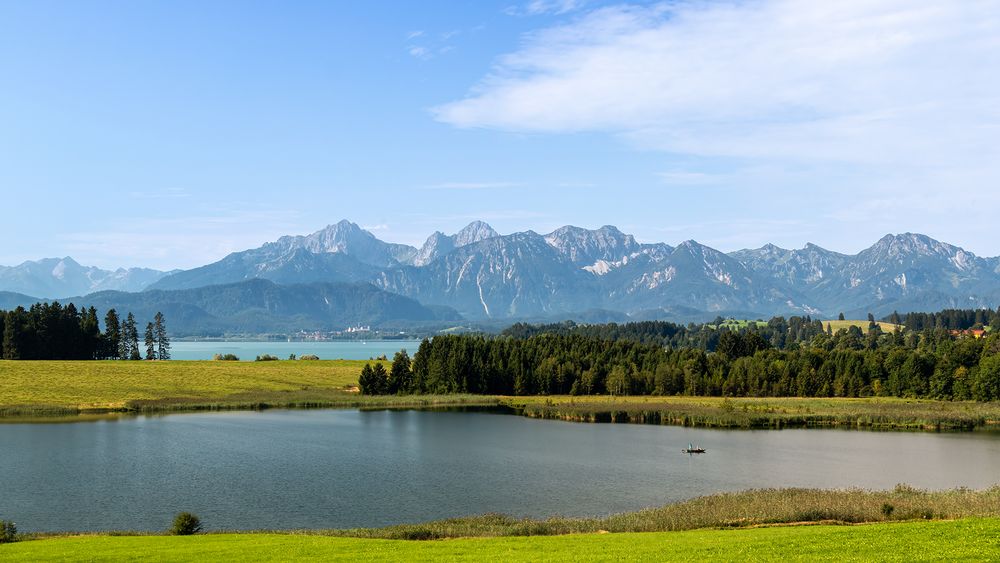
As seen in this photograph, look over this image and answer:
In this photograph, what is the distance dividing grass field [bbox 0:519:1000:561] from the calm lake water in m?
12.7

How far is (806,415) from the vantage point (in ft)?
379

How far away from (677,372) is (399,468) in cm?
9215

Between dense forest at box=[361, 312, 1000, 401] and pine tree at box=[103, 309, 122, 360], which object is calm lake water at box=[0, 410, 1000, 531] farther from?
pine tree at box=[103, 309, 122, 360]

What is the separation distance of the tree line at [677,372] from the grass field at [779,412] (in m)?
8.14

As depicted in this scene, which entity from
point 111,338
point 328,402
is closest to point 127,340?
point 111,338

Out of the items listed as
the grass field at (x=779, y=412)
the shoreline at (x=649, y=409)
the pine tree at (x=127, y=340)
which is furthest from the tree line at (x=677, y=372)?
the pine tree at (x=127, y=340)

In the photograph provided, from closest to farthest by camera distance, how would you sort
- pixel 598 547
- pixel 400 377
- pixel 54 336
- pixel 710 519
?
pixel 598 547, pixel 710 519, pixel 400 377, pixel 54 336

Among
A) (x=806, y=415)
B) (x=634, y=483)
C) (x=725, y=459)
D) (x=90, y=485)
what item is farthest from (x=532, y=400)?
(x=90, y=485)

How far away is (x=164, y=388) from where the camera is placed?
136 metres

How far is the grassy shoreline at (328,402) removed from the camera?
363 ft

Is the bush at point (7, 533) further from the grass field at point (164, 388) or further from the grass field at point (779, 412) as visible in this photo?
the grass field at point (779, 412)

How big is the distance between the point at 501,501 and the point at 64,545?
1120 inches

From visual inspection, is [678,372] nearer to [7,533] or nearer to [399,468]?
[399,468]

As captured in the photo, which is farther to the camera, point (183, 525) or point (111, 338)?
point (111, 338)
